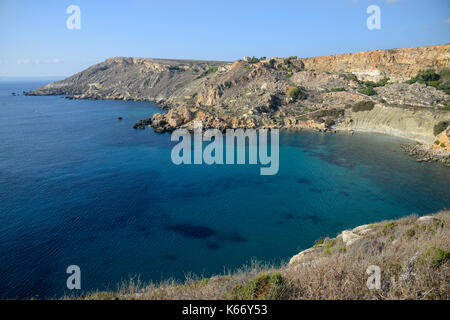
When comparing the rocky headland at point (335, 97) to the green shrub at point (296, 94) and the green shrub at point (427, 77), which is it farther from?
the green shrub at point (296, 94)

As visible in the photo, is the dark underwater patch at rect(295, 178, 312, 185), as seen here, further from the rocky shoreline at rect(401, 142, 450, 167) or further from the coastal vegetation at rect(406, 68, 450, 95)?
the coastal vegetation at rect(406, 68, 450, 95)

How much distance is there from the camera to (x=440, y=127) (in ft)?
117

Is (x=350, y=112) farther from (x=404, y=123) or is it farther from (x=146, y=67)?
(x=146, y=67)

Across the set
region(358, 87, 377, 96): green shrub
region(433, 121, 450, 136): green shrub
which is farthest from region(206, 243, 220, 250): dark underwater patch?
region(358, 87, 377, 96): green shrub

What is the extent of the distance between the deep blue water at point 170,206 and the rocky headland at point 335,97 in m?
9.12

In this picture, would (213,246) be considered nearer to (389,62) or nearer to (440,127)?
(440,127)

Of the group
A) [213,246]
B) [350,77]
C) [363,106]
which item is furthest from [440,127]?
[213,246]

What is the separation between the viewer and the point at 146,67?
116m

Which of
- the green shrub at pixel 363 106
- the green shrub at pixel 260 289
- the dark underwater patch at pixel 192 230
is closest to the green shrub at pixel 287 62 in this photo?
the green shrub at pixel 363 106

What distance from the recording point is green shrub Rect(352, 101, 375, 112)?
4886 cm

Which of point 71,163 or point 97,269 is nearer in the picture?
point 97,269
